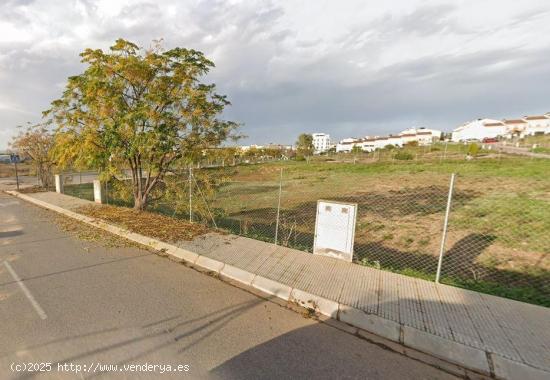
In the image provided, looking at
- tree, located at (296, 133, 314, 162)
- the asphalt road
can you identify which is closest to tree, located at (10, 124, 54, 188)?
the asphalt road

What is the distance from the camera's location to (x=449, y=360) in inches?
116

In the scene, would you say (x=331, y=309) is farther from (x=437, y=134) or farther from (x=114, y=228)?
(x=437, y=134)

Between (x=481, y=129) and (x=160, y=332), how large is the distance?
4605 inches

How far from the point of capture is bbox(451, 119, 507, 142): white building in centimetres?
8862

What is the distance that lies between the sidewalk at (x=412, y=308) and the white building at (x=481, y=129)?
355 ft

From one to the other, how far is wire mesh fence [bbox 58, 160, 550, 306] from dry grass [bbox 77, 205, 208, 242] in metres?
0.46

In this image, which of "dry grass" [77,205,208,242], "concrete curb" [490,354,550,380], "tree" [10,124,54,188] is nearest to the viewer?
"concrete curb" [490,354,550,380]

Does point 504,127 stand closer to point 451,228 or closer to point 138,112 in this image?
point 451,228

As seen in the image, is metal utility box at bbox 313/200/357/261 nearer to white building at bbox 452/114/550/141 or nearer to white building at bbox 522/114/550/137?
white building at bbox 452/114/550/141

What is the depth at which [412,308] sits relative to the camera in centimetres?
371

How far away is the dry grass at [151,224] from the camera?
6905 mm

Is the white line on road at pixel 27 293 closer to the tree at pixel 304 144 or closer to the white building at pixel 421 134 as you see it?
the tree at pixel 304 144

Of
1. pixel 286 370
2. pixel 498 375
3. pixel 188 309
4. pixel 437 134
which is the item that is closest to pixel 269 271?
pixel 188 309

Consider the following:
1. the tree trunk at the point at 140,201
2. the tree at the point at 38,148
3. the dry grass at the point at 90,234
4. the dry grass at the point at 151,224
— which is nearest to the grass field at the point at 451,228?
the dry grass at the point at 151,224
